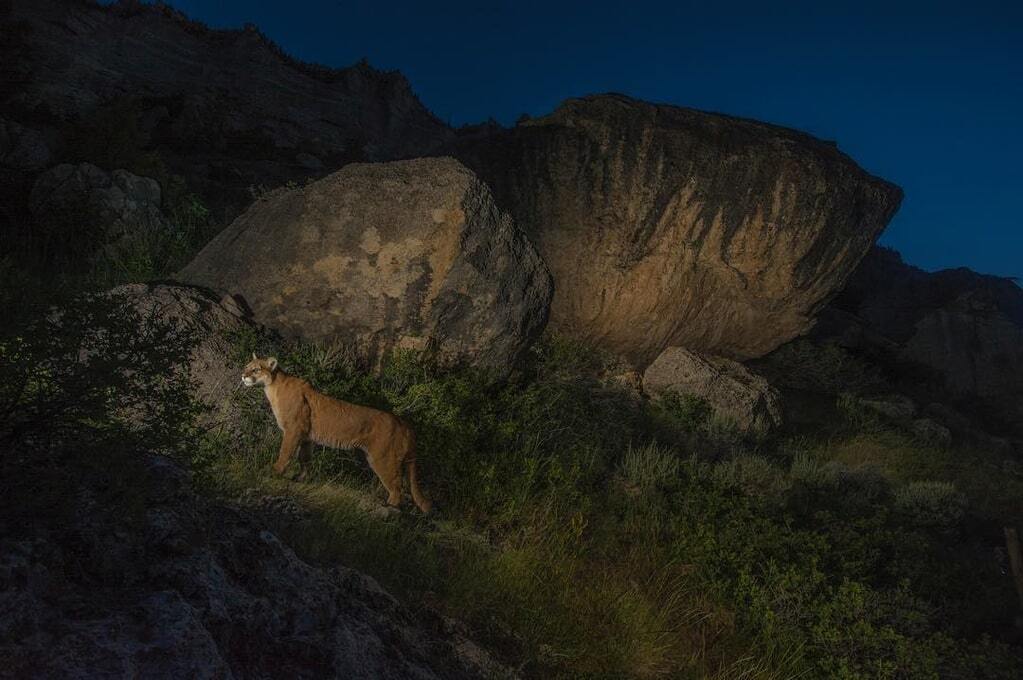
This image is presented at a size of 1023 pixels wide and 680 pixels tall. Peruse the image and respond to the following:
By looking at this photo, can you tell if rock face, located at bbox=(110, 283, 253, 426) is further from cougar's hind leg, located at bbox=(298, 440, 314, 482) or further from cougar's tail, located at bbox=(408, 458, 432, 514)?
cougar's tail, located at bbox=(408, 458, 432, 514)

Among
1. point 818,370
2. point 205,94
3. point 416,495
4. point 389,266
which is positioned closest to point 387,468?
point 416,495

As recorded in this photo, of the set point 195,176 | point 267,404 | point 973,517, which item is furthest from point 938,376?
point 195,176

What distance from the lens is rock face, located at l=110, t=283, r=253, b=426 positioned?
5.66 metres

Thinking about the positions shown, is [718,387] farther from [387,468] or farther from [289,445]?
[289,445]

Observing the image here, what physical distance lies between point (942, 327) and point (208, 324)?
74.3 ft

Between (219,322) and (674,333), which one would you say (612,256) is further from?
(219,322)

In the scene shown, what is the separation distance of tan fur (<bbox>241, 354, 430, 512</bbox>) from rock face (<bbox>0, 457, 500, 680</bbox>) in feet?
7.51

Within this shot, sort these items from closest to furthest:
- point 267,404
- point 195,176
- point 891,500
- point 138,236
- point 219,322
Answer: point 267,404
point 219,322
point 891,500
point 138,236
point 195,176

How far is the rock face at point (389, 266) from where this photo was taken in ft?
22.3

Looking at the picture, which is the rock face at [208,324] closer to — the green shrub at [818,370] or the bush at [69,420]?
the bush at [69,420]

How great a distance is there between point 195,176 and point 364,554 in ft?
55.8

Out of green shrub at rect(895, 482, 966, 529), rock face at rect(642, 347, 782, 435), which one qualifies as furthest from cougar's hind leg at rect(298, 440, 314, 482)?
green shrub at rect(895, 482, 966, 529)

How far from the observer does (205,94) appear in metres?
24.2

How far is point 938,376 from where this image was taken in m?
19.7
